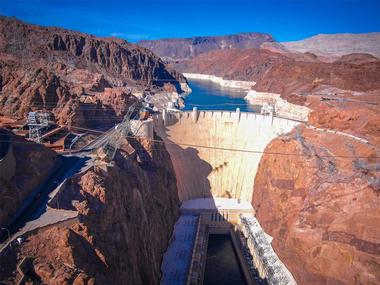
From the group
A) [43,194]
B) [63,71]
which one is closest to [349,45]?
[63,71]

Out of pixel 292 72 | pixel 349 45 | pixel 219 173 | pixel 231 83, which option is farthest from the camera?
→ pixel 349 45

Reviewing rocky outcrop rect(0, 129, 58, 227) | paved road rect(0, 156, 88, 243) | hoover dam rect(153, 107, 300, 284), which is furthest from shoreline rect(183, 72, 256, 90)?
rocky outcrop rect(0, 129, 58, 227)

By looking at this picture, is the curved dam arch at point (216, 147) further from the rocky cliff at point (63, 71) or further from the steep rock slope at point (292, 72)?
the steep rock slope at point (292, 72)

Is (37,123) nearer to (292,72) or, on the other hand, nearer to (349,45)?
(292,72)

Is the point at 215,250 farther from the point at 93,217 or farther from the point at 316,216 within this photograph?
the point at 93,217

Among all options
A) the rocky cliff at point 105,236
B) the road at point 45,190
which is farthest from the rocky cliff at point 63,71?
the rocky cliff at point 105,236

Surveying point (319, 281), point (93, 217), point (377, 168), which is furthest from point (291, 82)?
point (93, 217)
